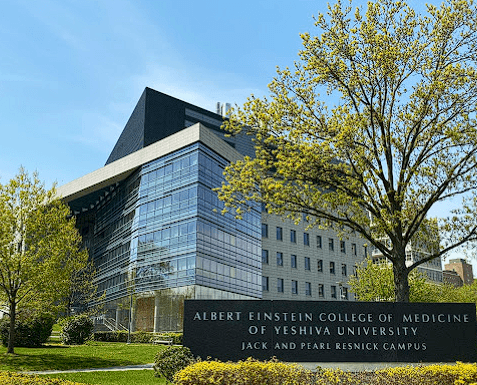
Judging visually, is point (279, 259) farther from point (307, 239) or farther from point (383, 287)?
point (383, 287)

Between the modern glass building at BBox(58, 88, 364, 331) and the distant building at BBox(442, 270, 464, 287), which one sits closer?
the modern glass building at BBox(58, 88, 364, 331)

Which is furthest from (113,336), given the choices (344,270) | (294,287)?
(344,270)

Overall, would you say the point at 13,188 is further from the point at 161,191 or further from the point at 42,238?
the point at 161,191

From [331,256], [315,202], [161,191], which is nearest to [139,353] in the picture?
[315,202]

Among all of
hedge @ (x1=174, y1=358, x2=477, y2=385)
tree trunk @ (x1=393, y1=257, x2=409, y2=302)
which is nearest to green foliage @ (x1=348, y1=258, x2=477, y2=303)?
tree trunk @ (x1=393, y1=257, x2=409, y2=302)

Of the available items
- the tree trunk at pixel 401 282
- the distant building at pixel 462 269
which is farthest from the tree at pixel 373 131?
the distant building at pixel 462 269

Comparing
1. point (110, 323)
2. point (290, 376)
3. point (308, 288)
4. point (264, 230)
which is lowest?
point (290, 376)

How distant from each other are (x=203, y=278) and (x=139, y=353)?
1516 cm

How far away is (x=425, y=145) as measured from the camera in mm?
19547

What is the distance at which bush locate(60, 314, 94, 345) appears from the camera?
3229 centimetres

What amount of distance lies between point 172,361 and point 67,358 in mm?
11993

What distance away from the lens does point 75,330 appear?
3247cm

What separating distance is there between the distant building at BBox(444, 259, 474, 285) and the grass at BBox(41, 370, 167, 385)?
511 ft

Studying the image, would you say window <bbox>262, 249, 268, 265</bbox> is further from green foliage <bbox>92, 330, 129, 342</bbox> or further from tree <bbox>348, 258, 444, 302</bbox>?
green foliage <bbox>92, 330, 129, 342</bbox>
